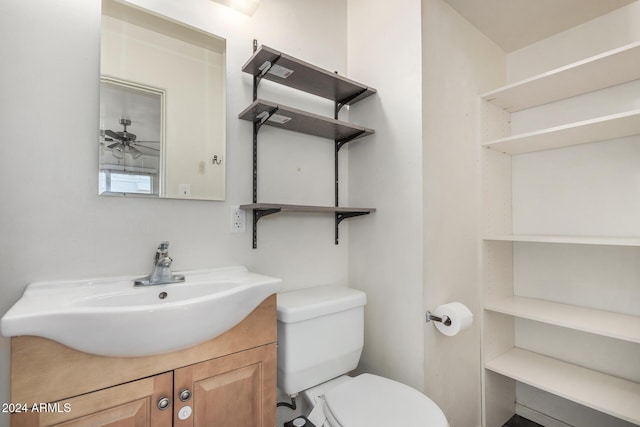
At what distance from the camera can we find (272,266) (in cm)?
145

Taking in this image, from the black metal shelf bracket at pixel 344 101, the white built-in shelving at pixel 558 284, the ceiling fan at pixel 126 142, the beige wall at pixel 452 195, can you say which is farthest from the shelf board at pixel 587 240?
the ceiling fan at pixel 126 142

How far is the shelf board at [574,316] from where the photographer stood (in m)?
1.26

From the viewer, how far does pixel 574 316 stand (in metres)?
1.45

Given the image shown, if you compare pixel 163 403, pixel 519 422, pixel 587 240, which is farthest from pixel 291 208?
pixel 519 422

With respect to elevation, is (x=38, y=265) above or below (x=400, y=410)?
above

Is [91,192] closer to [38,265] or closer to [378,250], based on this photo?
[38,265]

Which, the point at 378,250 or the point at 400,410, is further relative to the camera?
the point at 378,250

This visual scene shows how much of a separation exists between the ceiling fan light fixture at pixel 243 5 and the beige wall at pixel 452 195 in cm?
79

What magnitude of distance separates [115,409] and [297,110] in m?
1.17

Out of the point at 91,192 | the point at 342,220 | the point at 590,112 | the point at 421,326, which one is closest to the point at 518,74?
the point at 590,112

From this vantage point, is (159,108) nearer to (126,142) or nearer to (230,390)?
(126,142)

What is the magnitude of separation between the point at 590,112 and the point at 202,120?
1.99 meters

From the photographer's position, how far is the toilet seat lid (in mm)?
1029

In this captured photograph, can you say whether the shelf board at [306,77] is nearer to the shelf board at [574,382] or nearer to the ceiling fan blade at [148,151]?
the ceiling fan blade at [148,151]
